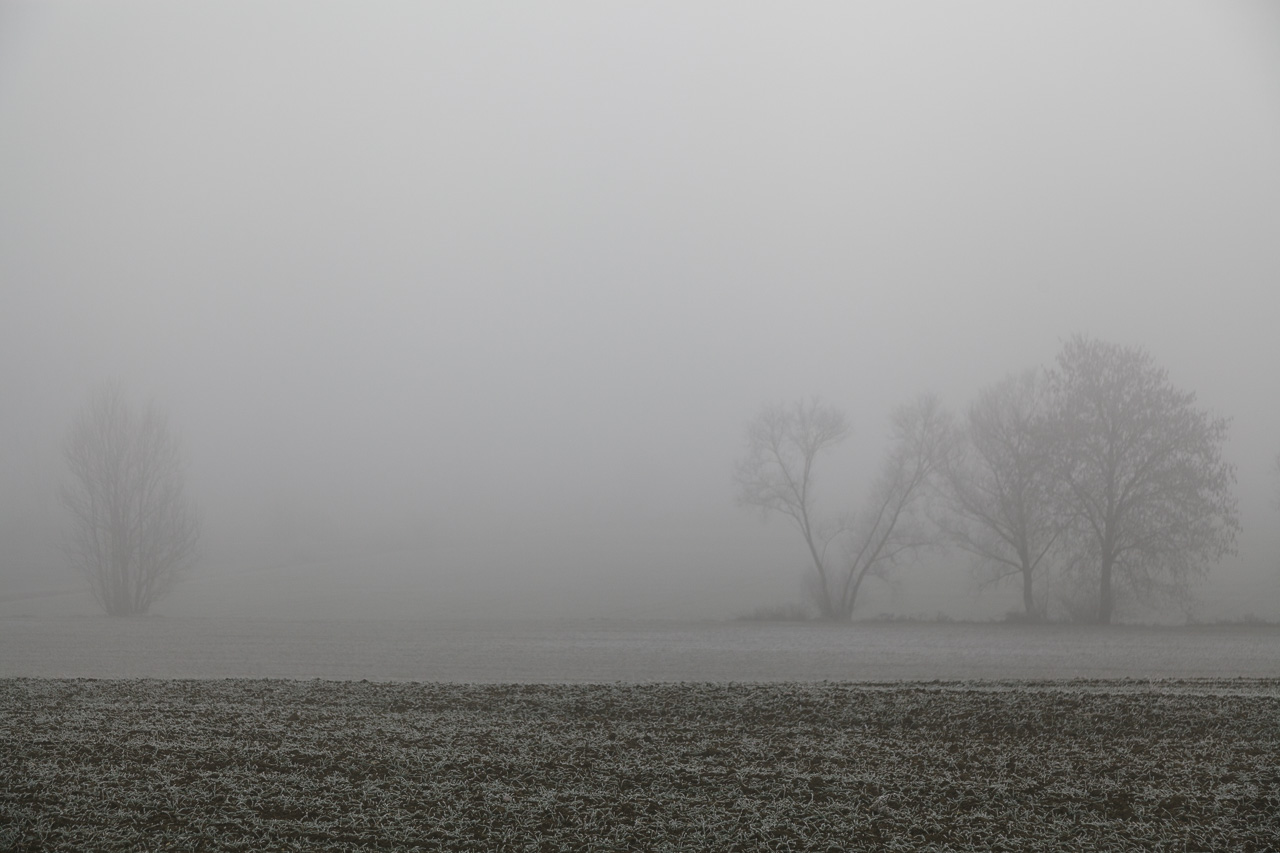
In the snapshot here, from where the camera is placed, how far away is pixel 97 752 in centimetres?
1092

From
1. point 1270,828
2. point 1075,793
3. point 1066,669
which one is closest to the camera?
point 1270,828

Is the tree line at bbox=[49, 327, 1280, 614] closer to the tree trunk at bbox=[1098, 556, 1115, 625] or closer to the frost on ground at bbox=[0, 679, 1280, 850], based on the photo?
the tree trunk at bbox=[1098, 556, 1115, 625]

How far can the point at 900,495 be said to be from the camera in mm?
43562

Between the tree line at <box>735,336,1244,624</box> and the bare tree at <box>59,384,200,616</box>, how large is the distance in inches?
1168

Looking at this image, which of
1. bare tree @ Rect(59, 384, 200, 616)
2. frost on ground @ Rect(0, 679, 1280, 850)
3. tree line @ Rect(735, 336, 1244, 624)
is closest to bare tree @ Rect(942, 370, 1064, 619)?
tree line @ Rect(735, 336, 1244, 624)

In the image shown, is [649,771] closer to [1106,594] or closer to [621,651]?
[621,651]

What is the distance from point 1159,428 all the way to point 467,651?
28.1m

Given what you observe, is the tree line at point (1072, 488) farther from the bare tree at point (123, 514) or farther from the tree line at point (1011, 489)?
the bare tree at point (123, 514)

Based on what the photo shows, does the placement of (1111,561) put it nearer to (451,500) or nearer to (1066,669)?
(1066,669)

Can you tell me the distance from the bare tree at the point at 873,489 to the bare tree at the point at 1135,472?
6.61 metres

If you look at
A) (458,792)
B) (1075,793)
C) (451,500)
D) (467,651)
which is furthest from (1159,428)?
(451,500)

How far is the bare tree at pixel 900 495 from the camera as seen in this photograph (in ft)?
139

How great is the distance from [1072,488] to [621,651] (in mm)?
20819

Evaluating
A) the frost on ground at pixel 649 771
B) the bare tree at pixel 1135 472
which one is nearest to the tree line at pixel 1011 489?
the bare tree at pixel 1135 472
